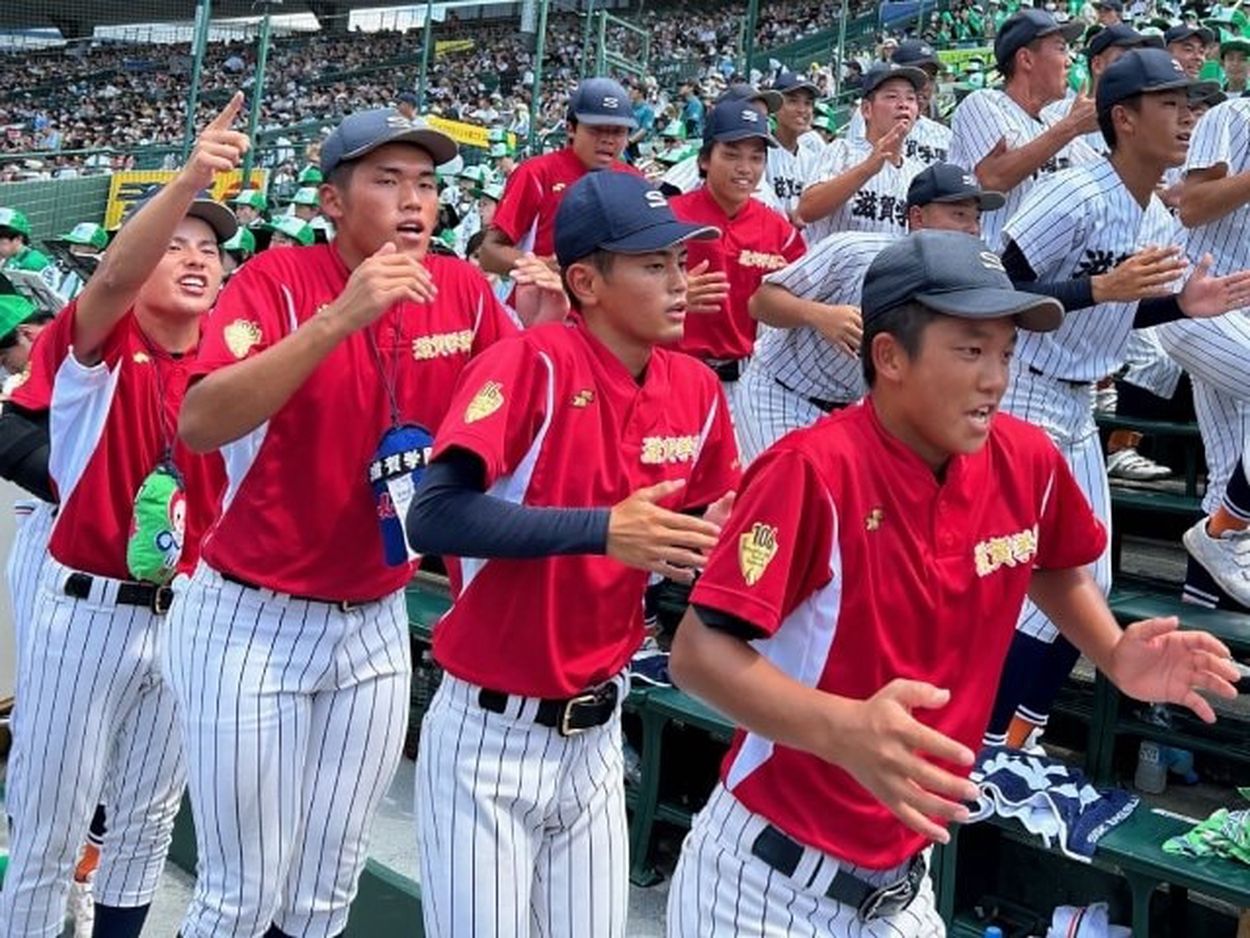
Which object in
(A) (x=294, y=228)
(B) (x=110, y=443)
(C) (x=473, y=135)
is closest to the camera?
(B) (x=110, y=443)

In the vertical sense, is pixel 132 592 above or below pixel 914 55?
below

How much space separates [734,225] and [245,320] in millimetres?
2998

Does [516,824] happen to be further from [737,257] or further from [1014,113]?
[1014,113]

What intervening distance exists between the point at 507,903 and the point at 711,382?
3.36 feet

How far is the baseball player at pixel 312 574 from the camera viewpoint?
2826 mm

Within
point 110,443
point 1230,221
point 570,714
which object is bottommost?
point 570,714

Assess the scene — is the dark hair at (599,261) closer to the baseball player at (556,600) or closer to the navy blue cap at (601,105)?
the baseball player at (556,600)

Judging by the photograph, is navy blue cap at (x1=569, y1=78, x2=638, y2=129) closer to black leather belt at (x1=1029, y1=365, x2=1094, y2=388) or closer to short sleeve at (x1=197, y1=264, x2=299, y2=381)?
black leather belt at (x1=1029, y1=365, x2=1094, y2=388)

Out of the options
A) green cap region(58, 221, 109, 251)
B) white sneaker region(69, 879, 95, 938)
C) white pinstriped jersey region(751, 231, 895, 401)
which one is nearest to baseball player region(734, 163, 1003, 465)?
white pinstriped jersey region(751, 231, 895, 401)

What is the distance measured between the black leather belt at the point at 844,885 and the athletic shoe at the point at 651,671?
2.15m

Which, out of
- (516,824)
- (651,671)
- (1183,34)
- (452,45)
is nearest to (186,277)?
(516,824)

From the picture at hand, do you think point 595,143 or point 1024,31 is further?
point 595,143

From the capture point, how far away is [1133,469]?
567 cm

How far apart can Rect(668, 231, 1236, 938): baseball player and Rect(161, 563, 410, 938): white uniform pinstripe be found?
950mm
